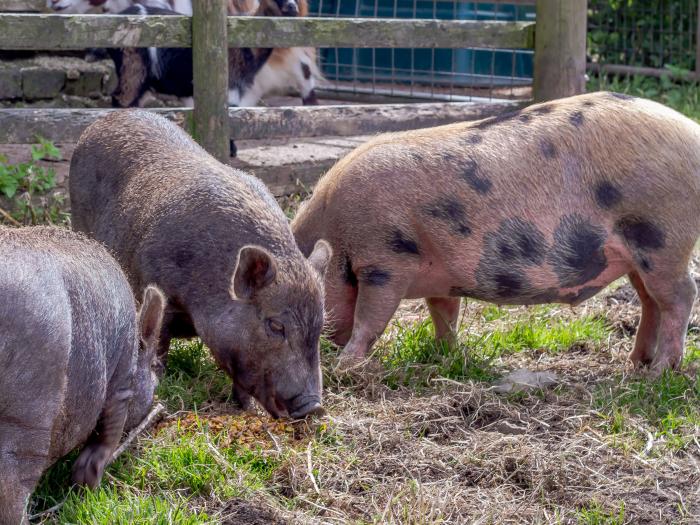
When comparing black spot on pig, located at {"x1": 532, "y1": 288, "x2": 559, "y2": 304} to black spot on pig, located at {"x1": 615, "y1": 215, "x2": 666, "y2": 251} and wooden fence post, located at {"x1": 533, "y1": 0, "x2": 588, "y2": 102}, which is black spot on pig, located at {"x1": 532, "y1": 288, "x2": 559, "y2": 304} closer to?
black spot on pig, located at {"x1": 615, "y1": 215, "x2": 666, "y2": 251}

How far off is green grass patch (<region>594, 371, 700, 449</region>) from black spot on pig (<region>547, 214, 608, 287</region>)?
1.80ft

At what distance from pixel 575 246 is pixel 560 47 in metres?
3.17

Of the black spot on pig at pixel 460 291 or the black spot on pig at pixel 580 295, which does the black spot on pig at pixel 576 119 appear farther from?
the black spot on pig at pixel 460 291

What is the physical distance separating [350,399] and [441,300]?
3.24ft

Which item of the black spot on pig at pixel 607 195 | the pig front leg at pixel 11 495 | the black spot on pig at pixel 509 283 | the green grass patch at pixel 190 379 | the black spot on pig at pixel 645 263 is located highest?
the black spot on pig at pixel 607 195

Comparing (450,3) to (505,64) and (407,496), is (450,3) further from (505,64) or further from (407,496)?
(407,496)

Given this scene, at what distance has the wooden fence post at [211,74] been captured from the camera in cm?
627

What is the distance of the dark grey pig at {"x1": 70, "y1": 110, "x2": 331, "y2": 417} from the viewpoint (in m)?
4.14

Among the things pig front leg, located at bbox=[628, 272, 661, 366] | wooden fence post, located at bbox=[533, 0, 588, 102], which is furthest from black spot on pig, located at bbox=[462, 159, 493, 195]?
wooden fence post, located at bbox=[533, 0, 588, 102]

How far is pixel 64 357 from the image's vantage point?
313 centimetres

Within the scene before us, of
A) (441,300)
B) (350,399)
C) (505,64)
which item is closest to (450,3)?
(505,64)

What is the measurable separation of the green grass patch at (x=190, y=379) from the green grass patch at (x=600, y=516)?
4.98ft

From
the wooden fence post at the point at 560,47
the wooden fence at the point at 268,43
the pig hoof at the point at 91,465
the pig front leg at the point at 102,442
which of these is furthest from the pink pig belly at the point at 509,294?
the wooden fence post at the point at 560,47

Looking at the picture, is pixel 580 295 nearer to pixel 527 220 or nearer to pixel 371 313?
pixel 527 220
